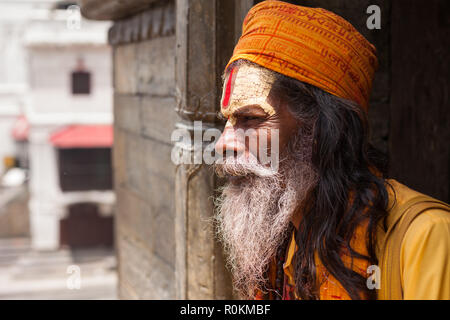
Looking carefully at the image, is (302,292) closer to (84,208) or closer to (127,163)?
(127,163)

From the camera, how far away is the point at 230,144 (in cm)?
169

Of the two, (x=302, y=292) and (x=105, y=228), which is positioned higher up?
(x=302, y=292)

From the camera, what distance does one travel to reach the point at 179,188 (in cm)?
246

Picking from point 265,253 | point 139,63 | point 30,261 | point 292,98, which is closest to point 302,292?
point 265,253

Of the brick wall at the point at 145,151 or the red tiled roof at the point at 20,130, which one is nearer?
the brick wall at the point at 145,151

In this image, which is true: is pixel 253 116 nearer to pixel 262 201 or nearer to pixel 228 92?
pixel 228 92

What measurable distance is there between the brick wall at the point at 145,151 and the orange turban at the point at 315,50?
1524 mm

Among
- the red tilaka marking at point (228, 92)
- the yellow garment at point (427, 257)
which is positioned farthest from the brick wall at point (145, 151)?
the yellow garment at point (427, 257)

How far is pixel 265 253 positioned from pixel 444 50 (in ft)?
5.52

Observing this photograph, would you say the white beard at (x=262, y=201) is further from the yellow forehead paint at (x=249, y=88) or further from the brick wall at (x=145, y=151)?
the brick wall at (x=145, y=151)

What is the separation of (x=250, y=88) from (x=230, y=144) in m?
0.18

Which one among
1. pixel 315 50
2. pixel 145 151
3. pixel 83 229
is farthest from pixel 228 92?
pixel 83 229

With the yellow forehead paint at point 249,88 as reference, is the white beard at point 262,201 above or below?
below

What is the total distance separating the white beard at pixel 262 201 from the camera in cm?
168
